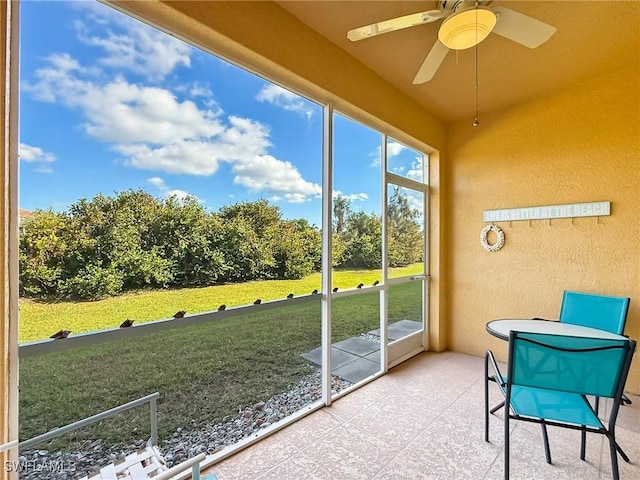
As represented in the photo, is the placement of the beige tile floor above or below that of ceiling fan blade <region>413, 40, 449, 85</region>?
below

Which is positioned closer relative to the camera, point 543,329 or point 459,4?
point 459,4

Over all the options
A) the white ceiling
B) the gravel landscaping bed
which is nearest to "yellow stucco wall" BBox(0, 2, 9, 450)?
the gravel landscaping bed

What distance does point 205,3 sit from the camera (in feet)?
5.44

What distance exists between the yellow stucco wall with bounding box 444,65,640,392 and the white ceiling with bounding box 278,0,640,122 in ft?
0.96

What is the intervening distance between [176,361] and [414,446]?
163 centimetres

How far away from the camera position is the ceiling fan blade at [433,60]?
187cm

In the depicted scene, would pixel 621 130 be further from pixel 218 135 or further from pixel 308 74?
pixel 218 135

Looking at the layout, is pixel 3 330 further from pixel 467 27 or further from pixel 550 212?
pixel 550 212

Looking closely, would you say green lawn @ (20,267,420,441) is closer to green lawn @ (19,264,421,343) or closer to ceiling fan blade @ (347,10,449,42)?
green lawn @ (19,264,421,343)

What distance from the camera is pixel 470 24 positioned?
1.61 m

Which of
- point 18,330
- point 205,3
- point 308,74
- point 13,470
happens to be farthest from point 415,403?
point 205,3

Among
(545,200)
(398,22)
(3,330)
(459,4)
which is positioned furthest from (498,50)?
(3,330)

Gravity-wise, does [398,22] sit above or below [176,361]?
above

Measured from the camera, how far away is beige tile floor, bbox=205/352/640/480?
172 cm
